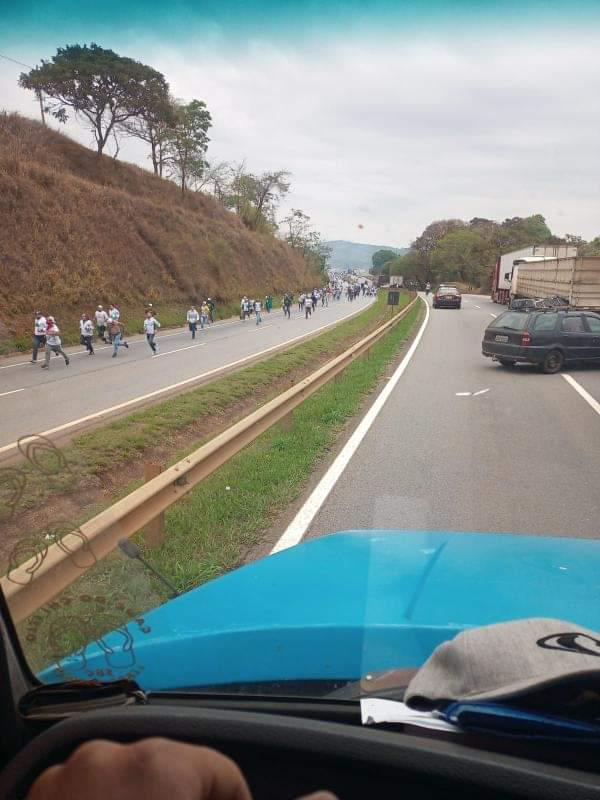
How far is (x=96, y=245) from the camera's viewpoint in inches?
1075

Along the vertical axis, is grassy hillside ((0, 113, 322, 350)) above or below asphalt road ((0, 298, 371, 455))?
above

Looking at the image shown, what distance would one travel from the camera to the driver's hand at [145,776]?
869 mm

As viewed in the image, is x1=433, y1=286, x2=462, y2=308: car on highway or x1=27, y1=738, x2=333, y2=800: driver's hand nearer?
x1=27, y1=738, x2=333, y2=800: driver's hand

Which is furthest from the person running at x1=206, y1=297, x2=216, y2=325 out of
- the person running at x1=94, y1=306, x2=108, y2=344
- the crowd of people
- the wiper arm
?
the wiper arm

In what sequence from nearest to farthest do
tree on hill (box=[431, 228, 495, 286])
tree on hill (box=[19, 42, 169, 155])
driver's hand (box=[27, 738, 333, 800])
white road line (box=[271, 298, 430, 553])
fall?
driver's hand (box=[27, 738, 333, 800]), tree on hill (box=[19, 42, 169, 155]), white road line (box=[271, 298, 430, 553]), tree on hill (box=[431, 228, 495, 286])

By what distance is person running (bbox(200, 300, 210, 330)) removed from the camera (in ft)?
114

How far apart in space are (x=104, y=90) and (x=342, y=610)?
12.6 feet

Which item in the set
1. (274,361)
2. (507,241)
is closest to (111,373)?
(274,361)

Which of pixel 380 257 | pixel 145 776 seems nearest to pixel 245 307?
pixel 145 776

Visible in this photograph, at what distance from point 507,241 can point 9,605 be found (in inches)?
4283

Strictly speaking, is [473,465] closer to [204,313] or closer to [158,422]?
[158,422]

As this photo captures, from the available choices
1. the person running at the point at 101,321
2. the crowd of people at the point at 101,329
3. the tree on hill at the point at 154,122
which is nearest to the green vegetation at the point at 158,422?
the tree on hill at the point at 154,122

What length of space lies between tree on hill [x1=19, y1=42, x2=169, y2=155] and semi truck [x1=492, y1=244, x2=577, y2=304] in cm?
3722

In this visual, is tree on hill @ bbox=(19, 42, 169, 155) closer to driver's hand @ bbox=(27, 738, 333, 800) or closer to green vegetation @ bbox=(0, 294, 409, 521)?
green vegetation @ bbox=(0, 294, 409, 521)
